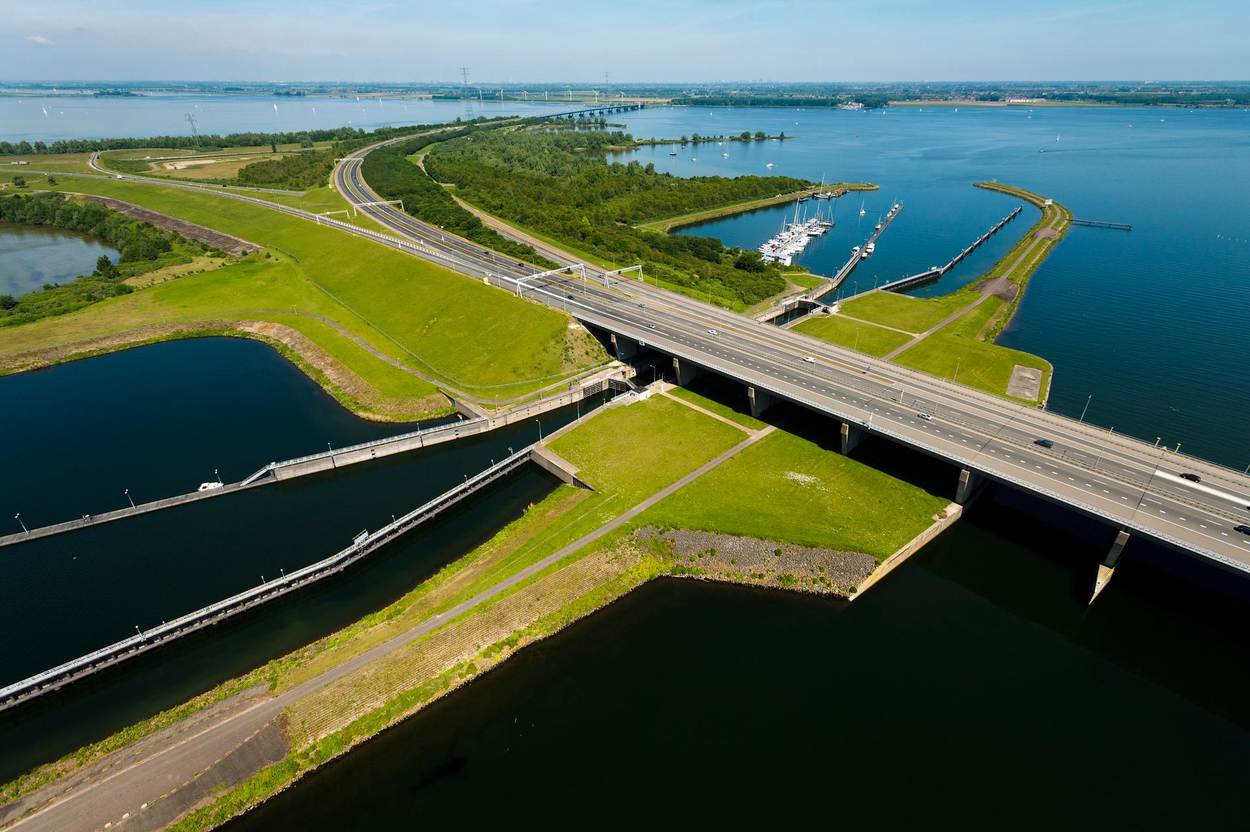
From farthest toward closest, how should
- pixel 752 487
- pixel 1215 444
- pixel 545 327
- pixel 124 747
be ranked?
pixel 545 327
pixel 1215 444
pixel 752 487
pixel 124 747

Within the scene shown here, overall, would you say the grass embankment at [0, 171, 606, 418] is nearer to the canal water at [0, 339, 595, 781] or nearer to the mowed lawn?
the canal water at [0, 339, 595, 781]

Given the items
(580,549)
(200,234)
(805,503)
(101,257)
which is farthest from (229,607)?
(200,234)

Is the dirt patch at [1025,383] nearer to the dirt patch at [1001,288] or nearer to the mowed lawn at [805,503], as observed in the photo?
the mowed lawn at [805,503]

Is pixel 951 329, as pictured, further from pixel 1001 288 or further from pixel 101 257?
pixel 101 257

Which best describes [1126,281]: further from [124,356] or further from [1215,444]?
[124,356]

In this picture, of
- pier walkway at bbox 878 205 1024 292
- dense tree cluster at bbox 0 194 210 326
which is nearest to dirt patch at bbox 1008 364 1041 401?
pier walkway at bbox 878 205 1024 292

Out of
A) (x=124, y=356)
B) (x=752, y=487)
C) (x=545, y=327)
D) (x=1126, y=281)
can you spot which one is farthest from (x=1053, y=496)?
(x=124, y=356)

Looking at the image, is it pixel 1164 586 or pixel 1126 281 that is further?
pixel 1126 281
